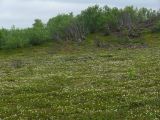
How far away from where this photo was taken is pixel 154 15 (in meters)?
131

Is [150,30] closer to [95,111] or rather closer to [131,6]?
[131,6]

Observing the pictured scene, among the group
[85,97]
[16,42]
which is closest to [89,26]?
[16,42]

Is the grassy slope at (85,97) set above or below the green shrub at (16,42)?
above

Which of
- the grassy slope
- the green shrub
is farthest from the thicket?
the grassy slope

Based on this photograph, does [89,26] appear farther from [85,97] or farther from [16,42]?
[85,97]

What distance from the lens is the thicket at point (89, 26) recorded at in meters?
116

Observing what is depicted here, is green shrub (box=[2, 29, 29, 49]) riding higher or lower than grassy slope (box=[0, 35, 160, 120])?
lower

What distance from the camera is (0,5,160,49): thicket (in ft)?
380

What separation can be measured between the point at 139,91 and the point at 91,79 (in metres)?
9.51

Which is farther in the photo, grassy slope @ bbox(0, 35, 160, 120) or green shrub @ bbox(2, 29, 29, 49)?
green shrub @ bbox(2, 29, 29, 49)

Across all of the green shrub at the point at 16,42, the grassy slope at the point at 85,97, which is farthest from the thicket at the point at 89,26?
the grassy slope at the point at 85,97

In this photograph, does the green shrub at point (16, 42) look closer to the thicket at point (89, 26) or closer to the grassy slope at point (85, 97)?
the thicket at point (89, 26)

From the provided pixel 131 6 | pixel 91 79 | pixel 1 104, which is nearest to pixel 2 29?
pixel 131 6

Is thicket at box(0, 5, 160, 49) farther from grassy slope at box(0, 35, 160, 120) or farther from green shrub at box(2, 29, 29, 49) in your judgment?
grassy slope at box(0, 35, 160, 120)
